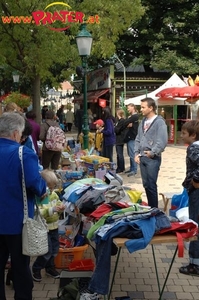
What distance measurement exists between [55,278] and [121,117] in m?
6.75

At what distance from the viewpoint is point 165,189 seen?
895 centimetres

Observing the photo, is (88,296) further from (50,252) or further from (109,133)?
(109,133)

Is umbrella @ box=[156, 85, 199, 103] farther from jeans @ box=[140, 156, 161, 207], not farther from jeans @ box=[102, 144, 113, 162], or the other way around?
jeans @ box=[140, 156, 161, 207]

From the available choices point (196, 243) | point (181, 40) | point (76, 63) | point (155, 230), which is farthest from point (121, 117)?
point (181, 40)

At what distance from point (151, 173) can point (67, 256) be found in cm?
190

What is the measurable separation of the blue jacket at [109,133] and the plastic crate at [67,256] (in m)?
5.91

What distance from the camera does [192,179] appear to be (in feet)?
14.3

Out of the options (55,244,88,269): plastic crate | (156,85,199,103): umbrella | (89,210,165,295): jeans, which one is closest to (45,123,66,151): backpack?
(55,244,88,269): plastic crate

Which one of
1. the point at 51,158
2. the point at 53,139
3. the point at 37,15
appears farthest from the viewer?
the point at 37,15

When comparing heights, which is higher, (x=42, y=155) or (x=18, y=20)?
(x=18, y=20)

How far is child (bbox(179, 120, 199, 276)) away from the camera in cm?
429

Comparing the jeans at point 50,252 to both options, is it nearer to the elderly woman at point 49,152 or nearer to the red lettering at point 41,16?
the elderly woman at point 49,152

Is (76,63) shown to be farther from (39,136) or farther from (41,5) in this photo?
(39,136)

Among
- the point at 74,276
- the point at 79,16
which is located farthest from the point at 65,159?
the point at 79,16
